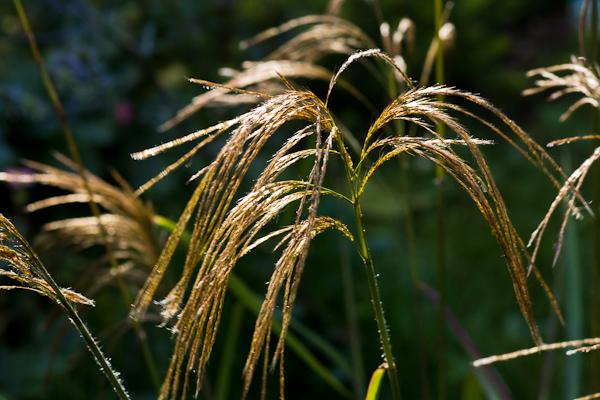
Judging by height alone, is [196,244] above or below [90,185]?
below

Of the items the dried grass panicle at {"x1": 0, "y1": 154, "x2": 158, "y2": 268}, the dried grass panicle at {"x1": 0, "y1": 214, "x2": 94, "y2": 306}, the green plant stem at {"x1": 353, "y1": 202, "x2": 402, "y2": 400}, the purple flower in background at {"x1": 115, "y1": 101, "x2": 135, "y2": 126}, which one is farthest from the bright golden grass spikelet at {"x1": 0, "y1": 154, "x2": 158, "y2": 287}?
the purple flower in background at {"x1": 115, "y1": 101, "x2": 135, "y2": 126}

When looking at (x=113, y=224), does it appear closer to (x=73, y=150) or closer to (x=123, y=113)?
(x=73, y=150)

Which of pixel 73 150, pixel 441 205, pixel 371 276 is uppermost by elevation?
pixel 73 150

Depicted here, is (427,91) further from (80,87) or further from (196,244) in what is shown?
(80,87)

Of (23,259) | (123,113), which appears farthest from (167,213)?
(23,259)

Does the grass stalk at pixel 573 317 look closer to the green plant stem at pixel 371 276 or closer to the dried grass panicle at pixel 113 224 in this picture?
the green plant stem at pixel 371 276

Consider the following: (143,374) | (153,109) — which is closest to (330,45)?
(143,374)

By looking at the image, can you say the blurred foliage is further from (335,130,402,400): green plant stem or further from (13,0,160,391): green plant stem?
(335,130,402,400): green plant stem

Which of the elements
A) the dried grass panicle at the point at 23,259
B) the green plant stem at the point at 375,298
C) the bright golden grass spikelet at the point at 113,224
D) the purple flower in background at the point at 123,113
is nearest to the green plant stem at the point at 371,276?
the green plant stem at the point at 375,298
